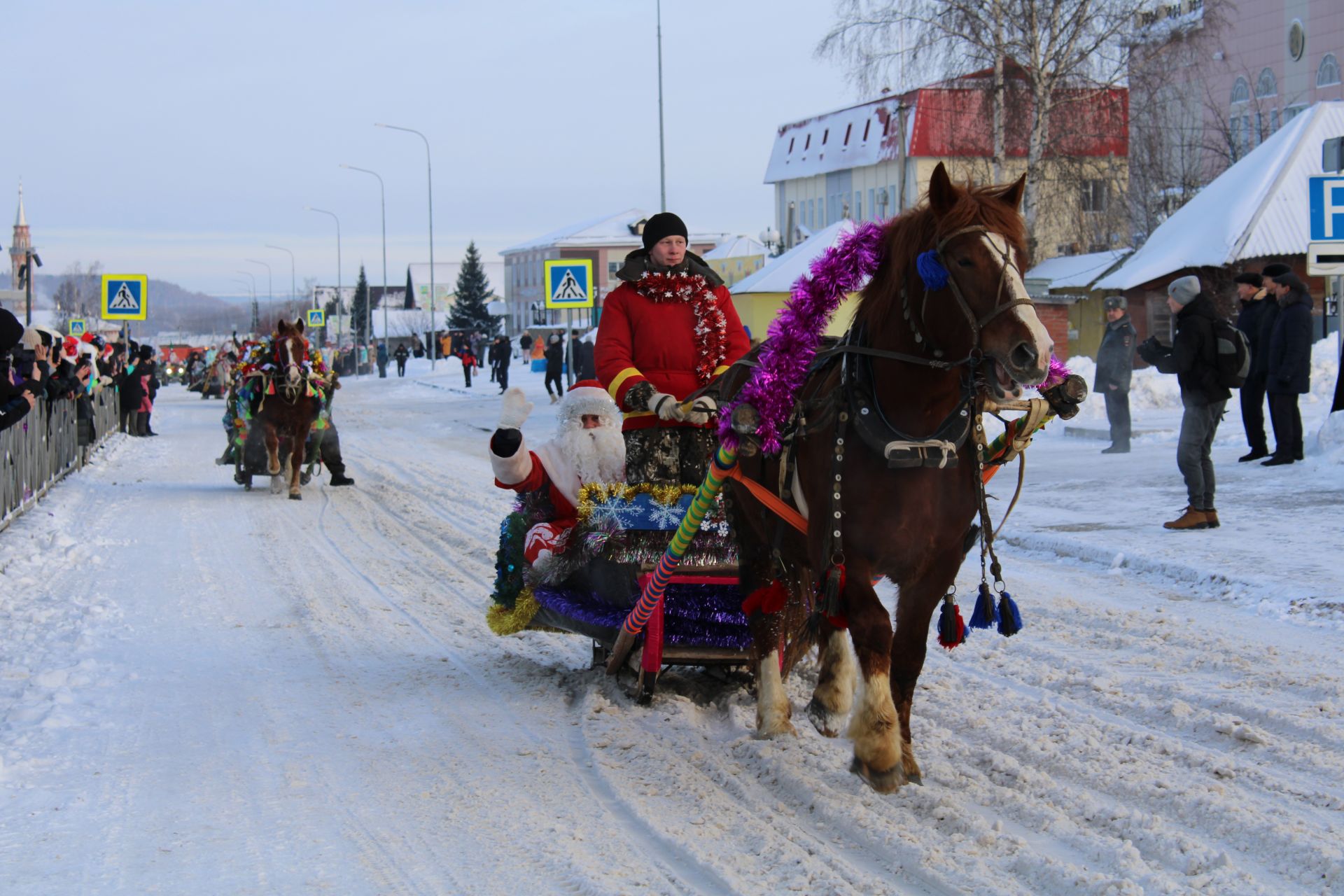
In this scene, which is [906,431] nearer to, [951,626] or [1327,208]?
[951,626]

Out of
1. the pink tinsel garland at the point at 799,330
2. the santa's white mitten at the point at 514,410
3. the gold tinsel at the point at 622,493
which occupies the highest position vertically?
the pink tinsel garland at the point at 799,330

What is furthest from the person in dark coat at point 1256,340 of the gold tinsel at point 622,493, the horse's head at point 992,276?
the horse's head at point 992,276

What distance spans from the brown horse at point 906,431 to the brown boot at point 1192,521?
6188 mm

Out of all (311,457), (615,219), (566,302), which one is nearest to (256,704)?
(311,457)

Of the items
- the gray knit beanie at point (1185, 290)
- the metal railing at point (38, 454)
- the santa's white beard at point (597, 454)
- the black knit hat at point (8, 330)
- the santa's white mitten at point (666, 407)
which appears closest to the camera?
the santa's white mitten at point (666, 407)

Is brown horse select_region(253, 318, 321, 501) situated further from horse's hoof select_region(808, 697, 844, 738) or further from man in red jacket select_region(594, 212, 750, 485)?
horse's hoof select_region(808, 697, 844, 738)

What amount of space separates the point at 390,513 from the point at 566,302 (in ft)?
31.3

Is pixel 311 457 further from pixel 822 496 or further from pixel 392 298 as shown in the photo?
pixel 392 298

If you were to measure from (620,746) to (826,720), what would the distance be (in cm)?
89

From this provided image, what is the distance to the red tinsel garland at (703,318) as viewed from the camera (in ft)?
20.9

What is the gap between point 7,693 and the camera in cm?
657

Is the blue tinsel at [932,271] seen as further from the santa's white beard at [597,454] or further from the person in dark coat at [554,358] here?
the person in dark coat at [554,358]

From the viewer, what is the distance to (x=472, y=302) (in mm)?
93688

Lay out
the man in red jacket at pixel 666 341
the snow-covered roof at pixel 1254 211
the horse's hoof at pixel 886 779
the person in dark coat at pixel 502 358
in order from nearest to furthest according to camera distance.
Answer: the horse's hoof at pixel 886 779 < the man in red jacket at pixel 666 341 < the snow-covered roof at pixel 1254 211 < the person in dark coat at pixel 502 358
